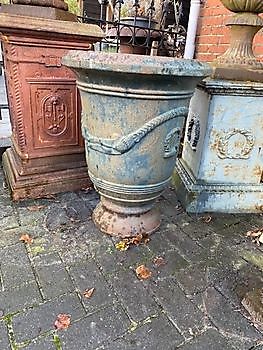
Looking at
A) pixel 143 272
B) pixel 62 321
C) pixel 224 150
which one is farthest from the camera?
pixel 224 150

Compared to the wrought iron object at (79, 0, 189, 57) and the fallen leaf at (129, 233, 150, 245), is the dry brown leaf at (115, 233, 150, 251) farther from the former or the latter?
the wrought iron object at (79, 0, 189, 57)

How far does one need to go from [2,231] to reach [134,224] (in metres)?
0.80

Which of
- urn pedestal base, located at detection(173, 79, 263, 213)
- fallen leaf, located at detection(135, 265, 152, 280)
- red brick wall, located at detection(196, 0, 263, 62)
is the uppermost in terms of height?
red brick wall, located at detection(196, 0, 263, 62)

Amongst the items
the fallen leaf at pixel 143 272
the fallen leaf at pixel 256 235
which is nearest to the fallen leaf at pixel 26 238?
the fallen leaf at pixel 143 272

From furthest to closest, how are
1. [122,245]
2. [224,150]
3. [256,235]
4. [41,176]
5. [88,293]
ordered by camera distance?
[41,176], [224,150], [256,235], [122,245], [88,293]

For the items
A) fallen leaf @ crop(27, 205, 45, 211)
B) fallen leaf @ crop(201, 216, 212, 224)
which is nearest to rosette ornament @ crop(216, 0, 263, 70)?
fallen leaf @ crop(201, 216, 212, 224)

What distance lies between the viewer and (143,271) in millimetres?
1621

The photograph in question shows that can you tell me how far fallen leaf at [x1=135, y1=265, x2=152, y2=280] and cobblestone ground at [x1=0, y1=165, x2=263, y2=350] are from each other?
0.03 metres

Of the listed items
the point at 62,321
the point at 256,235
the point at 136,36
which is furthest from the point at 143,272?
the point at 136,36

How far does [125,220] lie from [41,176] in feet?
2.52

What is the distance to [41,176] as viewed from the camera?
89.0 inches

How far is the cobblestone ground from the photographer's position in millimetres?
1261

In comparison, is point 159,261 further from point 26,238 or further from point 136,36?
point 136,36

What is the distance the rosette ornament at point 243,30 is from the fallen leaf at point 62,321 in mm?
1736
